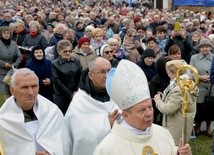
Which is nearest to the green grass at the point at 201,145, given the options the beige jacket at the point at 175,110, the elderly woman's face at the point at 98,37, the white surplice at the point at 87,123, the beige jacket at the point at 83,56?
the beige jacket at the point at 175,110

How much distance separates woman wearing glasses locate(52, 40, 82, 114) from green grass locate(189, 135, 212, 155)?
212 cm

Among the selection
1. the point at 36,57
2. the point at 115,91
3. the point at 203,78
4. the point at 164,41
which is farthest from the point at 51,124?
the point at 164,41

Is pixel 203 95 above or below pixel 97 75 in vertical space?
below

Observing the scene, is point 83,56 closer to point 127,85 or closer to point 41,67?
point 41,67

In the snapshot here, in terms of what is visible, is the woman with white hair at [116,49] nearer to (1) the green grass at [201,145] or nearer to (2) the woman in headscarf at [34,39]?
(1) the green grass at [201,145]

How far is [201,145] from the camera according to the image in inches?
334

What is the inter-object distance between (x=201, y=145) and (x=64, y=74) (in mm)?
2554

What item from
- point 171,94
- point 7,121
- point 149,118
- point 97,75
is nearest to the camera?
point 149,118

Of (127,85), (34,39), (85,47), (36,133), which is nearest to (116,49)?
(85,47)

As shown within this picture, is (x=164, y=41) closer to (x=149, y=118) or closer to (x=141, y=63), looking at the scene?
(x=141, y=63)

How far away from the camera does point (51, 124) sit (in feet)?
15.8

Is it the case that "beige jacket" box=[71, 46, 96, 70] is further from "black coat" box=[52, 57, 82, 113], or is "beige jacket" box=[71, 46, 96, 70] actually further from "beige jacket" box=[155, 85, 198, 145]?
"beige jacket" box=[155, 85, 198, 145]

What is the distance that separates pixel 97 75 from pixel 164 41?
Result: 6745mm

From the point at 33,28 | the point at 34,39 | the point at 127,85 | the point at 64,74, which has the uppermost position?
the point at 127,85
